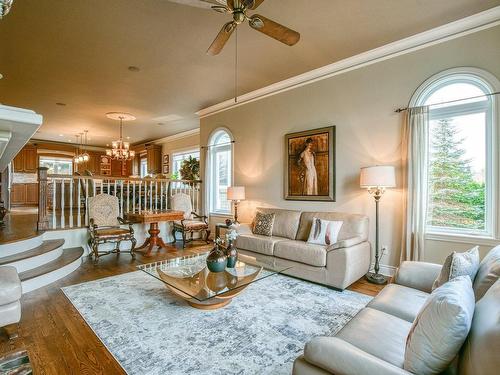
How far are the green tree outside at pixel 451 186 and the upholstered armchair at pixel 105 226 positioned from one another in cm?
478

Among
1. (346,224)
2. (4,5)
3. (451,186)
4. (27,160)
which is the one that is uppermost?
(27,160)

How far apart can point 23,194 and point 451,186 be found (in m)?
13.1

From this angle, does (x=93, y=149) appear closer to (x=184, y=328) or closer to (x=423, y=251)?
(x=184, y=328)

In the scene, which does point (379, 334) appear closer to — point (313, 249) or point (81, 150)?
point (313, 249)

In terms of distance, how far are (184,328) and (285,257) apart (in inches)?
69.6

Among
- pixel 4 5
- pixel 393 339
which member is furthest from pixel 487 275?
pixel 4 5

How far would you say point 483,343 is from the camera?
2.89 feet

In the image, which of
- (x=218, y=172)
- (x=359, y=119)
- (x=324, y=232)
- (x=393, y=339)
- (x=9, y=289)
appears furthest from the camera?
(x=218, y=172)

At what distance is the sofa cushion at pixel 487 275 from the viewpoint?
1.43 metres

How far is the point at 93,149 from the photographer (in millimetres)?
11602

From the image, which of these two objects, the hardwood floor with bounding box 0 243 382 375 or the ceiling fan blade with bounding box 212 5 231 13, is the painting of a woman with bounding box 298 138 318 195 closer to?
the hardwood floor with bounding box 0 243 382 375

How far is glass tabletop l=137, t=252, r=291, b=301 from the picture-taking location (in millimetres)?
2359

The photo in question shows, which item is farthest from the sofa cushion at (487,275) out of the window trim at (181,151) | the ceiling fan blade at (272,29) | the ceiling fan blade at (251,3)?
the window trim at (181,151)

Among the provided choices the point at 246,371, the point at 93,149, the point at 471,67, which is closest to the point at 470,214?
the point at 471,67
